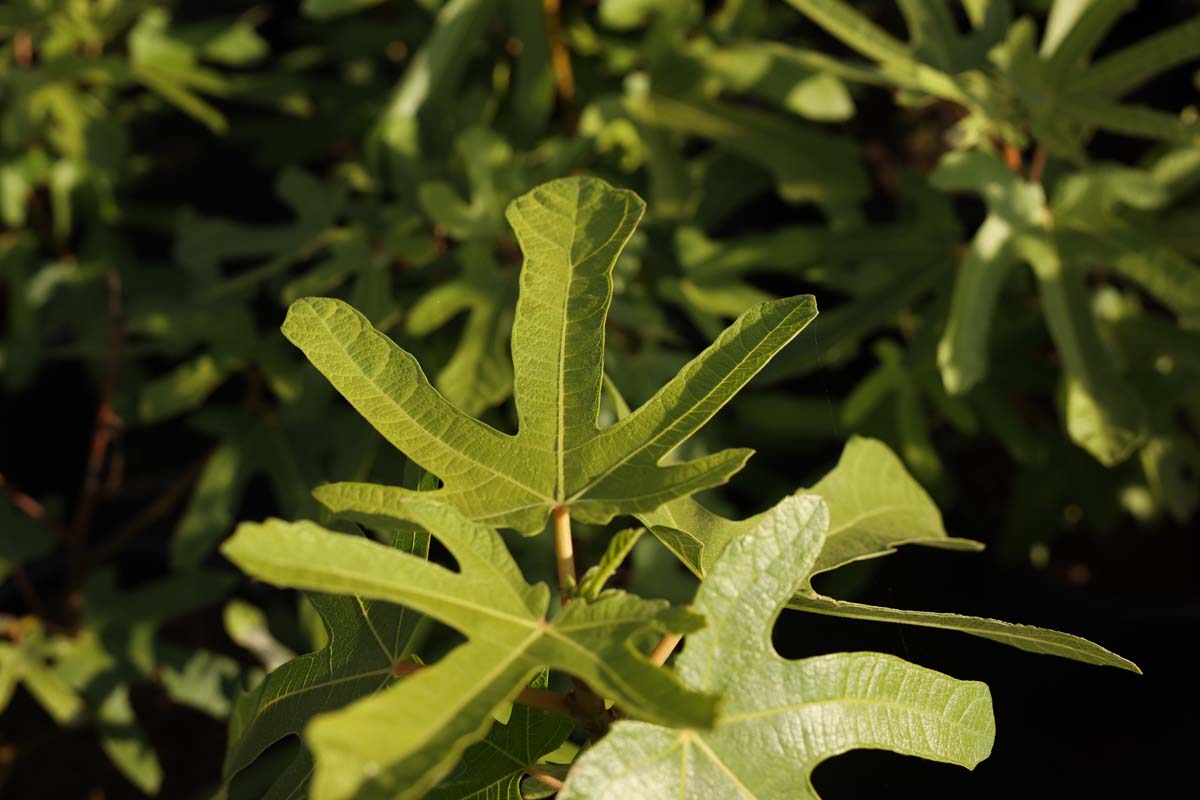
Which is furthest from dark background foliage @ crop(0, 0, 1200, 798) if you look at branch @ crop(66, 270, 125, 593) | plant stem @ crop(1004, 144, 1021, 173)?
plant stem @ crop(1004, 144, 1021, 173)

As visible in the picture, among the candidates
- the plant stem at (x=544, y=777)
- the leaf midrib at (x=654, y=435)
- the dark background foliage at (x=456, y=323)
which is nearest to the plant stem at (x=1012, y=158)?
the dark background foliage at (x=456, y=323)

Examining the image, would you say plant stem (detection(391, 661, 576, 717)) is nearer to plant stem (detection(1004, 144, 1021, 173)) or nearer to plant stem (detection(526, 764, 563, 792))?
plant stem (detection(526, 764, 563, 792))

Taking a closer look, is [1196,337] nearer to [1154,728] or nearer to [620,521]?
[620,521]

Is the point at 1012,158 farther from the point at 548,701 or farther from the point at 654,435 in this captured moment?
the point at 548,701

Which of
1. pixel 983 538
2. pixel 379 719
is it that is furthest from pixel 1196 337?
pixel 379 719

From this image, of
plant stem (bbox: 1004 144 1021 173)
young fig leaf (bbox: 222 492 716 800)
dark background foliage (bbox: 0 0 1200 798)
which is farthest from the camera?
dark background foliage (bbox: 0 0 1200 798)

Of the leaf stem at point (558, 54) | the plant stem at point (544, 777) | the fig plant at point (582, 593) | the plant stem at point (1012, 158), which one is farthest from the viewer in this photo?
the leaf stem at point (558, 54)

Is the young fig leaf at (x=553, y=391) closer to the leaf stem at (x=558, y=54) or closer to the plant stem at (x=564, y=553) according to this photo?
the plant stem at (x=564, y=553)
